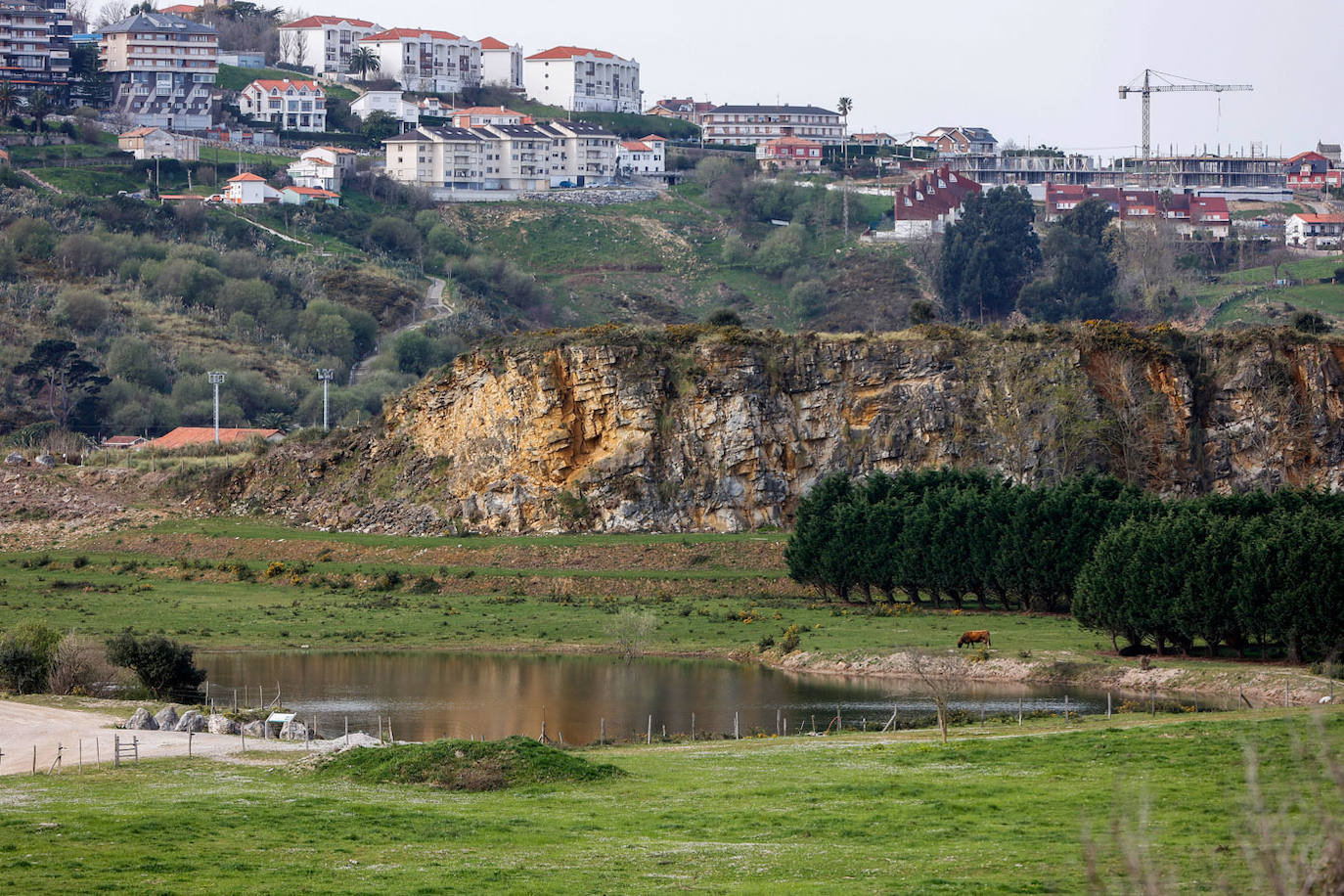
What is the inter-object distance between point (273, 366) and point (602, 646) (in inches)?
2951

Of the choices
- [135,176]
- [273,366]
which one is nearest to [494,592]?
[273,366]

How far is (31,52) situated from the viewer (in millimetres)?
183750

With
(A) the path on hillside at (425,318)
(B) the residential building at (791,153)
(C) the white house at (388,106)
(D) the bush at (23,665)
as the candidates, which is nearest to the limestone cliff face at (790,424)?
(D) the bush at (23,665)

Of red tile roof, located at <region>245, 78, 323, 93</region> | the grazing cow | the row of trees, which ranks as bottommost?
the grazing cow

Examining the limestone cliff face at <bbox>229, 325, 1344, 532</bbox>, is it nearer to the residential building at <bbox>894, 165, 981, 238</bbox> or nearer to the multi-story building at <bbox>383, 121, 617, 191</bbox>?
the residential building at <bbox>894, 165, 981, 238</bbox>

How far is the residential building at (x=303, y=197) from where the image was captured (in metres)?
158

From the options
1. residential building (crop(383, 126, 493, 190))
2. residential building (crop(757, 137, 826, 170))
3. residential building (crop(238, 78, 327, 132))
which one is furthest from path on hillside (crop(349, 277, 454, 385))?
residential building (crop(757, 137, 826, 170))

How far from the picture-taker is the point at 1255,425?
75750mm

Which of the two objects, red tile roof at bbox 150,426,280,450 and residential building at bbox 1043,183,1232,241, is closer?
red tile roof at bbox 150,426,280,450

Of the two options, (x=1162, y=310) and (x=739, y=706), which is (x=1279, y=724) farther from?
(x=1162, y=310)

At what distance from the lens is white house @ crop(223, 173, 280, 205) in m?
156

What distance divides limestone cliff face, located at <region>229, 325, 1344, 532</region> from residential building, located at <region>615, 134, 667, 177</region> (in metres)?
109

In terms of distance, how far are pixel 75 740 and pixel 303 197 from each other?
13127cm

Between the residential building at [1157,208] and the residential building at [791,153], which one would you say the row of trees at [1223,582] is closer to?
the residential building at [1157,208]
